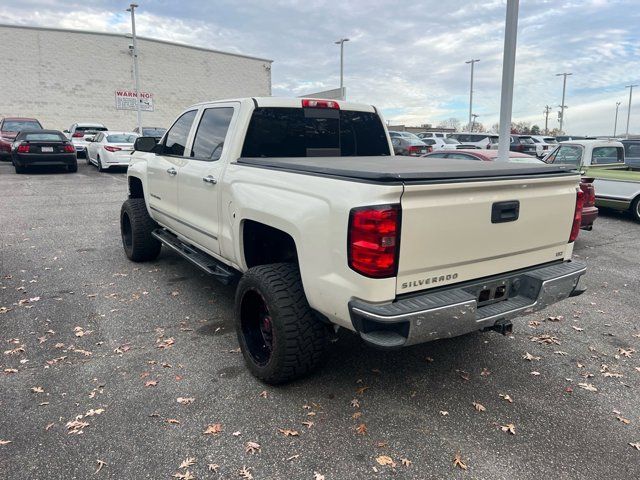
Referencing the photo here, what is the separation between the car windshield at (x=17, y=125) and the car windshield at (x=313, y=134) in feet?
68.5

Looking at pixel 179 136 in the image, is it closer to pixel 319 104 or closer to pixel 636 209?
pixel 319 104

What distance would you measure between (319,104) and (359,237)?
2320mm

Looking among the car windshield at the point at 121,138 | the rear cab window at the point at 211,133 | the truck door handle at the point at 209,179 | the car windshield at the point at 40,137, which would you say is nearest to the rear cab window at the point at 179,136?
the rear cab window at the point at 211,133

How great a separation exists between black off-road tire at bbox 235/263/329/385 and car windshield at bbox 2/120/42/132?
868 inches

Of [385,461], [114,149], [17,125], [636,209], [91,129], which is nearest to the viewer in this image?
[385,461]

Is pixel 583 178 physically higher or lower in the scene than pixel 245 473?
higher

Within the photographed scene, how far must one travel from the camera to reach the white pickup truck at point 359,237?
2646mm

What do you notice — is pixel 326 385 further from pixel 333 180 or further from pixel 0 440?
pixel 0 440

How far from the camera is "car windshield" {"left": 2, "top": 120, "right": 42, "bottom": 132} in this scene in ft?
69.4

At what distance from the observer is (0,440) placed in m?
2.81

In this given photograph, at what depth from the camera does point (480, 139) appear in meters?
27.3

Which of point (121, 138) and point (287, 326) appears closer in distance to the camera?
point (287, 326)

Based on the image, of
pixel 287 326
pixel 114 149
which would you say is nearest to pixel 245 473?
pixel 287 326

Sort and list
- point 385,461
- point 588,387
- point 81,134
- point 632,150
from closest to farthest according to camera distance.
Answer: point 385,461
point 588,387
point 632,150
point 81,134
